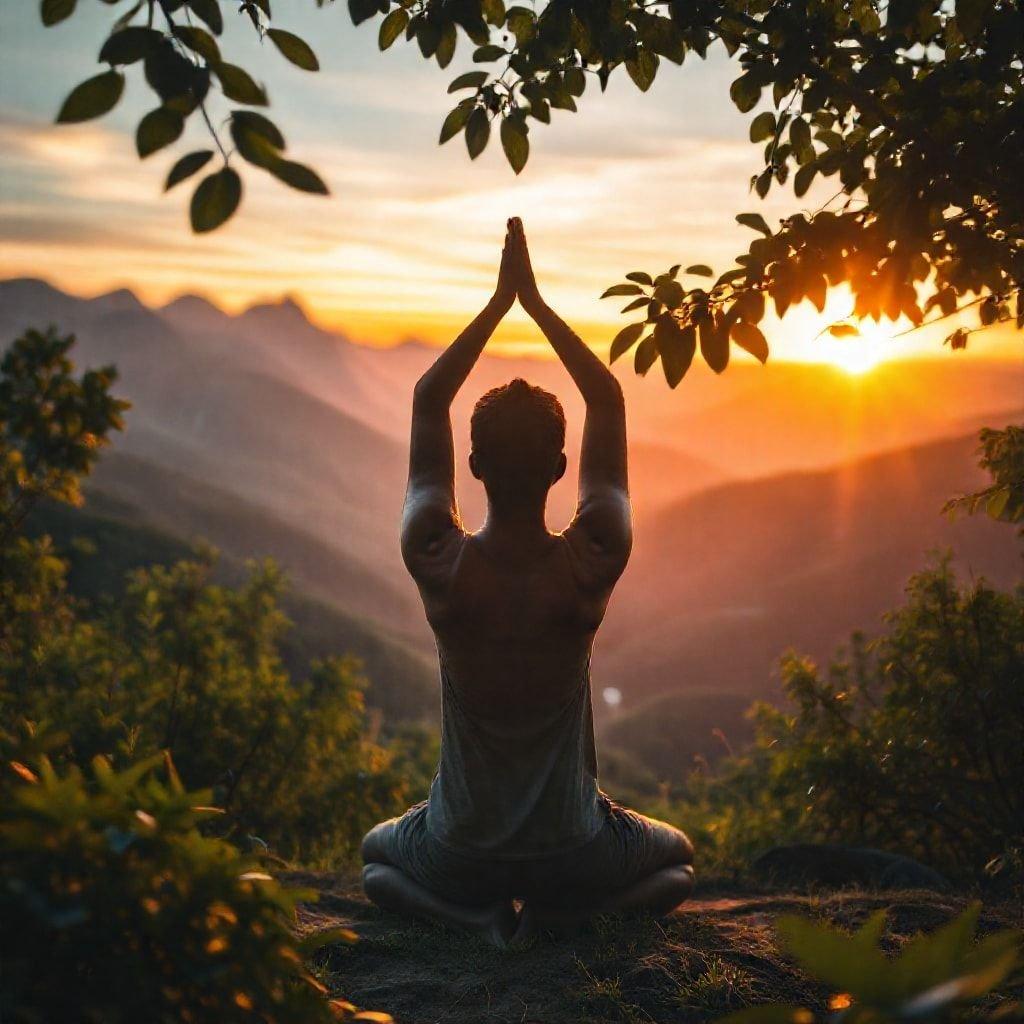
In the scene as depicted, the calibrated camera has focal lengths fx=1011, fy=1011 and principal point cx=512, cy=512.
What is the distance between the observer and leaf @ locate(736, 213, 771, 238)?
369 centimetres

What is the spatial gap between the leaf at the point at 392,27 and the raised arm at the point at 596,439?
2.79 ft

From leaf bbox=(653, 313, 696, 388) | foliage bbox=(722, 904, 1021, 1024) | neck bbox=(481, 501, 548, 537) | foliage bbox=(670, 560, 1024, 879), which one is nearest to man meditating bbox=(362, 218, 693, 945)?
neck bbox=(481, 501, 548, 537)

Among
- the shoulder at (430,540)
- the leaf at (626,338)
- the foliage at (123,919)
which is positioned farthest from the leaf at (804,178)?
the foliage at (123,919)

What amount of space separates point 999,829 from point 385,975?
4134 millimetres

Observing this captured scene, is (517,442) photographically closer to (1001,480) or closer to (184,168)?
(184,168)

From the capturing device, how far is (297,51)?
223 centimetres

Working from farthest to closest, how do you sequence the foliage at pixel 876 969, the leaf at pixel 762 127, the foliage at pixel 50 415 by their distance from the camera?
1. the foliage at pixel 50 415
2. the leaf at pixel 762 127
3. the foliage at pixel 876 969

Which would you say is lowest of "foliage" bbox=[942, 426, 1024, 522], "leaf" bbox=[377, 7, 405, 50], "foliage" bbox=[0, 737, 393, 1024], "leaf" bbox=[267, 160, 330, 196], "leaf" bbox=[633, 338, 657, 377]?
"foliage" bbox=[0, 737, 393, 1024]

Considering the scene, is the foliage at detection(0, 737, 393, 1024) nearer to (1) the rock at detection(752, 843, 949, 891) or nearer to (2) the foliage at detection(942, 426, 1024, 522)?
(2) the foliage at detection(942, 426, 1024, 522)

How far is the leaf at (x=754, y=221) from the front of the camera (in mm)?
3689

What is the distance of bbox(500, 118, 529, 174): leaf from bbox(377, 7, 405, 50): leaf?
53cm

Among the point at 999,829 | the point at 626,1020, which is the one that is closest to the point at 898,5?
the point at 626,1020

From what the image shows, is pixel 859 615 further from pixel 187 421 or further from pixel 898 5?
pixel 187 421

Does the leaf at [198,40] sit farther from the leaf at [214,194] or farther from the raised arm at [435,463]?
the raised arm at [435,463]
